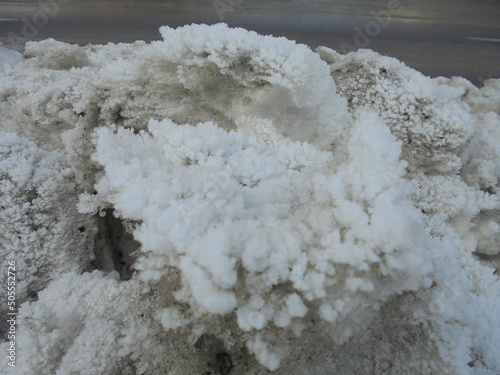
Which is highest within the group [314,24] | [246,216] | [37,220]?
[314,24]

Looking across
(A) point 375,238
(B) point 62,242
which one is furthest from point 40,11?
(A) point 375,238

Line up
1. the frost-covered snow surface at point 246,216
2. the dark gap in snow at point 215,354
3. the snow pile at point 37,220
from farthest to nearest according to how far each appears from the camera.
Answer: the snow pile at point 37,220, the dark gap in snow at point 215,354, the frost-covered snow surface at point 246,216

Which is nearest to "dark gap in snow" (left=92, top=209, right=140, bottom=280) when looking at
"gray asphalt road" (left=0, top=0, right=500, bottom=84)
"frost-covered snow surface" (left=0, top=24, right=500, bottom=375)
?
"frost-covered snow surface" (left=0, top=24, right=500, bottom=375)

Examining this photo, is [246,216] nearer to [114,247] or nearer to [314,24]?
[114,247]

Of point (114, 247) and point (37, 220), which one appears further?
point (114, 247)

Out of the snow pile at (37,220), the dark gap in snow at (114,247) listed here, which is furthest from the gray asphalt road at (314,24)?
the dark gap in snow at (114,247)

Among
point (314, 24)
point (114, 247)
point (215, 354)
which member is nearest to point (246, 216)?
point (215, 354)

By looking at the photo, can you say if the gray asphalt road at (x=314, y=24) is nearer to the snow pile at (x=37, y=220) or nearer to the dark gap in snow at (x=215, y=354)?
the snow pile at (x=37, y=220)

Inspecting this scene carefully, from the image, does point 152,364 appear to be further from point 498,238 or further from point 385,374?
point 498,238
